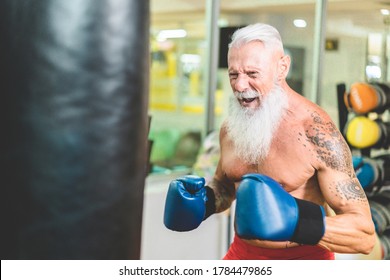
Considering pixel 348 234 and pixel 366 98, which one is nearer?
pixel 348 234

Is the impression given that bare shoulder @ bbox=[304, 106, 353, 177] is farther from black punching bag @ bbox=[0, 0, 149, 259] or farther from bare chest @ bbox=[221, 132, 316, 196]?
black punching bag @ bbox=[0, 0, 149, 259]

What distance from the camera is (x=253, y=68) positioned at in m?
1.39

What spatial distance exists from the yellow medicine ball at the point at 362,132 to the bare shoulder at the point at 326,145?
165 centimetres

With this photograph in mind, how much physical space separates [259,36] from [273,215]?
511mm

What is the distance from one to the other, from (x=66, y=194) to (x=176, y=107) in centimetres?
494

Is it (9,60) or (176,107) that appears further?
(176,107)

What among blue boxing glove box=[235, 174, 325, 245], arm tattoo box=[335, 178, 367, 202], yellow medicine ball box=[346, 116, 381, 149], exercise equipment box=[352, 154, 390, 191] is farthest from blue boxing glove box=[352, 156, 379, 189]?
blue boxing glove box=[235, 174, 325, 245]

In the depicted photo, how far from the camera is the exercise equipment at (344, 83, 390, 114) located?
9.47ft

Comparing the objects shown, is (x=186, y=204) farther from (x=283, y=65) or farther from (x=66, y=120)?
(x=66, y=120)

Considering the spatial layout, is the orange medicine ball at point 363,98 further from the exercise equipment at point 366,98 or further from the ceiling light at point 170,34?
the ceiling light at point 170,34

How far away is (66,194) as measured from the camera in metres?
0.63

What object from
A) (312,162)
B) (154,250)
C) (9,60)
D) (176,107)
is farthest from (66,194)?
(176,107)

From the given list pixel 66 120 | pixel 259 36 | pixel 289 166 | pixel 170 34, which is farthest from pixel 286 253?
pixel 170 34

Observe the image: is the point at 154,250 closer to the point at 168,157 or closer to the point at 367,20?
the point at 168,157
